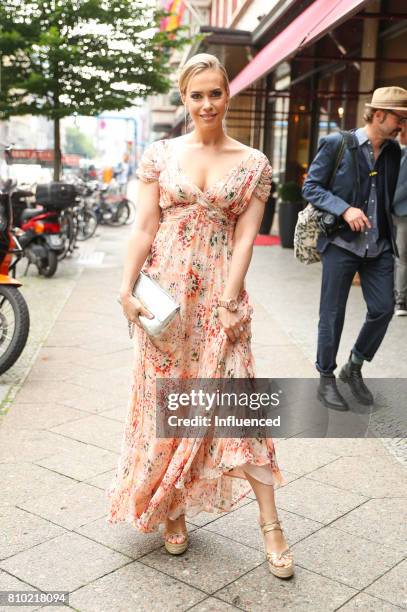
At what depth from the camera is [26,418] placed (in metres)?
4.88

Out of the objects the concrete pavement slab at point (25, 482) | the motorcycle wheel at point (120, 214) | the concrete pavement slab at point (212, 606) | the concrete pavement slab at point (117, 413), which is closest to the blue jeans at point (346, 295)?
the concrete pavement slab at point (117, 413)

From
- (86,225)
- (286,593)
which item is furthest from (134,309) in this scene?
(86,225)

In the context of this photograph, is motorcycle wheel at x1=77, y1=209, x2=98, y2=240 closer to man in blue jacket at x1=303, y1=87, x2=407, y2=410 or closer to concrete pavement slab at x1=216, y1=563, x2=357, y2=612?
man in blue jacket at x1=303, y1=87, x2=407, y2=410

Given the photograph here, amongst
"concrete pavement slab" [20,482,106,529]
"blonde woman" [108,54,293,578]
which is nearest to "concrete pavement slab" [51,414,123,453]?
"concrete pavement slab" [20,482,106,529]

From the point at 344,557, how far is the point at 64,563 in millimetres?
1104

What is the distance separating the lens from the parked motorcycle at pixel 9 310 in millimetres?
5590

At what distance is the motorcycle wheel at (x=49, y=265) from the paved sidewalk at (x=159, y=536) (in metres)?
5.32

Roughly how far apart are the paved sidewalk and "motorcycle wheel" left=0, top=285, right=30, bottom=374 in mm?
254

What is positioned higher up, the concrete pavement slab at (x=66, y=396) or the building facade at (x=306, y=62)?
the building facade at (x=306, y=62)

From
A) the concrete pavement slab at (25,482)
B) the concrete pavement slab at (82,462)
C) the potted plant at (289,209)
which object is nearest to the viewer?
the concrete pavement slab at (25,482)

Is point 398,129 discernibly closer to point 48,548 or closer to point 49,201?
point 48,548

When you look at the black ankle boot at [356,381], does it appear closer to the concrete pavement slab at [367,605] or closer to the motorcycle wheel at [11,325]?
the motorcycle wheel at [11,325]

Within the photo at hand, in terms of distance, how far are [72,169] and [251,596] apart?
76.2 ft

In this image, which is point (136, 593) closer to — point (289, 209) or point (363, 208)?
point (363, 208)
